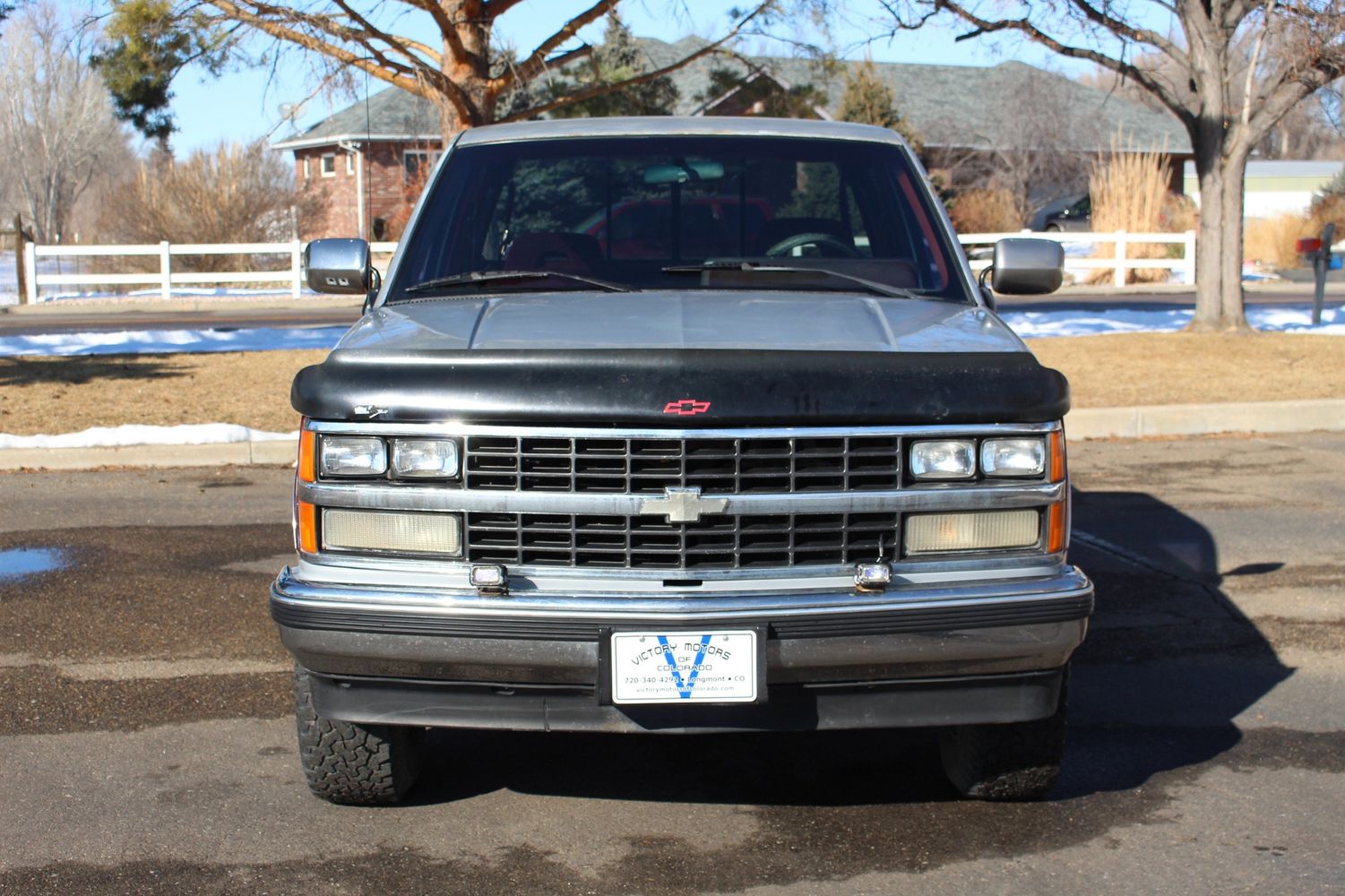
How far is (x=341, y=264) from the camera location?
4887 mm

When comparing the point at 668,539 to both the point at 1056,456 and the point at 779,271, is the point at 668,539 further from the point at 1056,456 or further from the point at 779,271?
the point at 779,271

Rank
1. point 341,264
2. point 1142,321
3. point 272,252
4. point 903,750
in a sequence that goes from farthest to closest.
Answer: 1. point 272,252
2. point 1142,321
3. point 341,264
4. point 903,750

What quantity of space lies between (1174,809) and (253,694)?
299cm

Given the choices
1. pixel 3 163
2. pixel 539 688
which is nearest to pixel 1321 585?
pixel 539 688

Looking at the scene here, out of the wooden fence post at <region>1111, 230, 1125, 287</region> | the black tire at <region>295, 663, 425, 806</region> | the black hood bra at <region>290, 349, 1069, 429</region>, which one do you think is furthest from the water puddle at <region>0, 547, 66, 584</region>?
the wooden fence post at <region>1111, 230, 1125, 287</region>

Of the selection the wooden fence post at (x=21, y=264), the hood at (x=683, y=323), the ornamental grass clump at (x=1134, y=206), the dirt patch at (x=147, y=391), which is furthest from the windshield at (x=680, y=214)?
the ornamental grass clump at (x=1134, y=206)

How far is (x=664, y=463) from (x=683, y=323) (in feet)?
1.87

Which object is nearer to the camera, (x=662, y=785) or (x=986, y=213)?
(x=662, y=785)

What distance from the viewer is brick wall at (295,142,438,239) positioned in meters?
36.9

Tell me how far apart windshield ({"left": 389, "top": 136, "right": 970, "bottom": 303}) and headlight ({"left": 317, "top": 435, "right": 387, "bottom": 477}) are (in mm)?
1153

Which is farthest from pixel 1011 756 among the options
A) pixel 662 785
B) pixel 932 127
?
pixel 932 127

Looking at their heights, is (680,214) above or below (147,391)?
above

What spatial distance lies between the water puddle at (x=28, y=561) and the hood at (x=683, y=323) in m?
3.15

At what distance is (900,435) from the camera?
3.63 m
